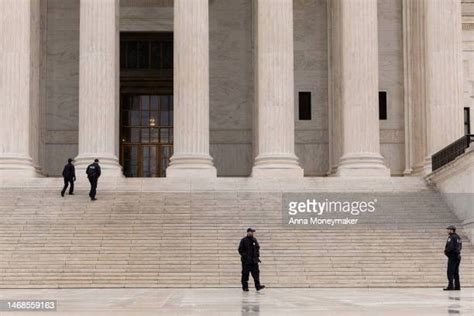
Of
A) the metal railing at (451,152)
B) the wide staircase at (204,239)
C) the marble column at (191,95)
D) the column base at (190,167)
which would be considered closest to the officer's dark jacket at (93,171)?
the wide staircase at (204,239)

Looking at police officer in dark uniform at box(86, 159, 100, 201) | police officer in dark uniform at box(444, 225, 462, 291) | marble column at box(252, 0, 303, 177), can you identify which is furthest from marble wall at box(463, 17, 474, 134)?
police officer in dark uniform at box(444, 225, 462, 291)

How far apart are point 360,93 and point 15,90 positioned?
19.5 meters

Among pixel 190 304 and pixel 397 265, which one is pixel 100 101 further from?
pixel 190 304

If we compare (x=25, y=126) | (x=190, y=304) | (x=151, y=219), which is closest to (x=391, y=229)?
(x=151, y=219)

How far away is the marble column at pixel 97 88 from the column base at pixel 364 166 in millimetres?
13014

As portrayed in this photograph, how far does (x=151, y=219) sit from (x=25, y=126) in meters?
12.7

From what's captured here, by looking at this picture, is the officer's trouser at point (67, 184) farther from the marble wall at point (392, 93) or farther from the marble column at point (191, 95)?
the marble wall at point (392, 93)

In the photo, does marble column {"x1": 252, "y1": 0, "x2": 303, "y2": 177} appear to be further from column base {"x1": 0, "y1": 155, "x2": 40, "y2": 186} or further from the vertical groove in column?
the vertical groove in column

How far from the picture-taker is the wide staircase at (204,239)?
3253cm

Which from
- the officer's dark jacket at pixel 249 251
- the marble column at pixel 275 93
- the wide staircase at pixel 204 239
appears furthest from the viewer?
the marble column at pixel 275 93

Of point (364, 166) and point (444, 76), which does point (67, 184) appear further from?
point (444, 76)

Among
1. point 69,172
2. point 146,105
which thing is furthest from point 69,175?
point 146,105

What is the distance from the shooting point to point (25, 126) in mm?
48031

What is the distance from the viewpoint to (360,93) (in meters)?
49.3
